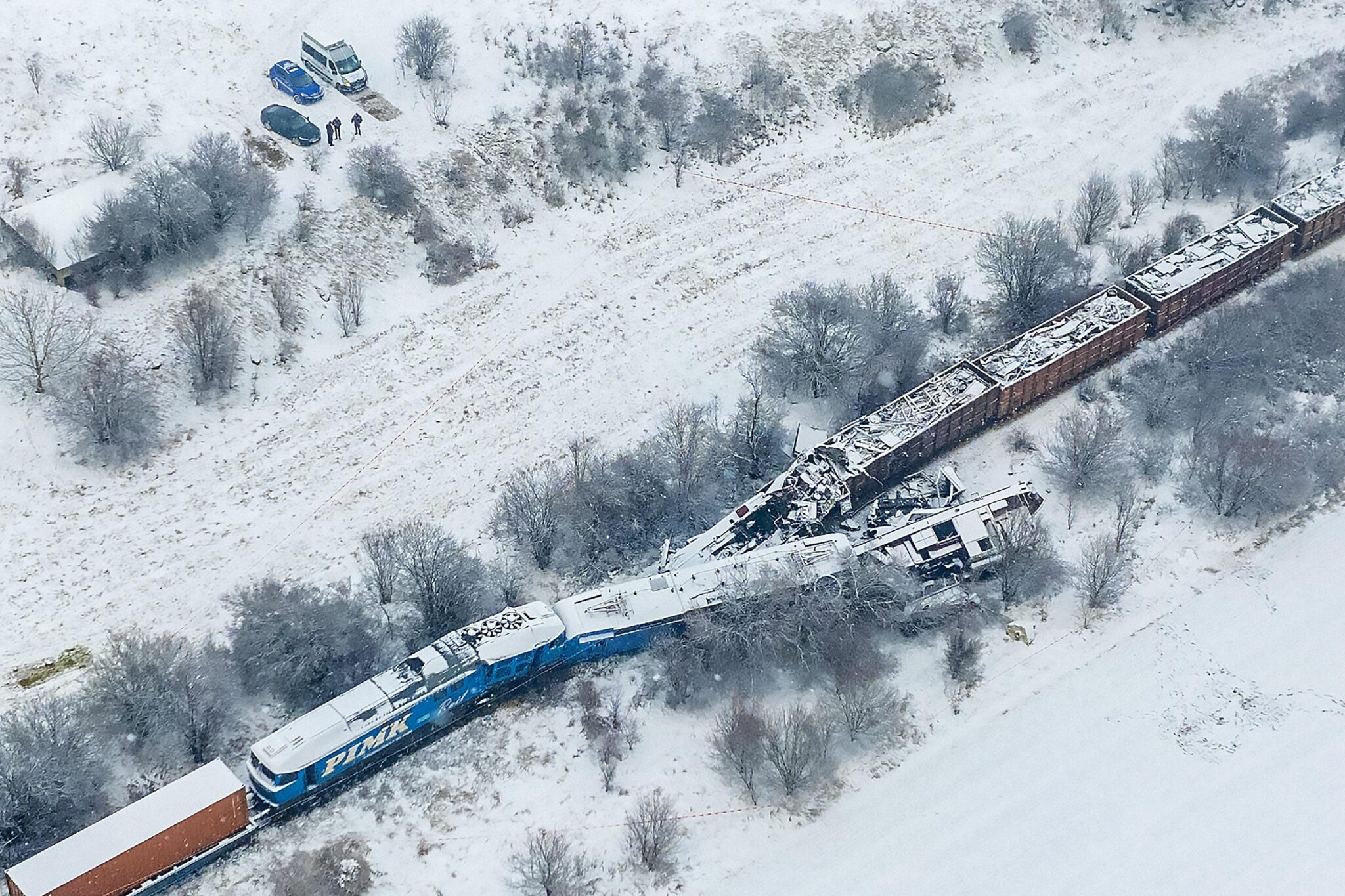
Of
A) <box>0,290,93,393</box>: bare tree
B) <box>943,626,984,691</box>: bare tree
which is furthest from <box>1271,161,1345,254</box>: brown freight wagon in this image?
<box>0,290,93,393</box>: bare tree

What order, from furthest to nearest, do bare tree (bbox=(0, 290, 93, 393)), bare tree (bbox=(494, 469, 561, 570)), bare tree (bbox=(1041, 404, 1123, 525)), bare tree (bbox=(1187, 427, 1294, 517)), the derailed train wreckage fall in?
bare tree (bbox=(1041, 404, 1123, 525)) < bare tree (bbox=(1187, 427, 1294, 517)) < bare tree (bbox=(0, 290, 93, 393)) < bare tree (bbox=(494, 469, 561, 570)) < the derailed train wreckage

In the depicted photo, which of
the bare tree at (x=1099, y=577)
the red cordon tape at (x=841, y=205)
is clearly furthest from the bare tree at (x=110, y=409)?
the bare tree at (x=1099, y=577)

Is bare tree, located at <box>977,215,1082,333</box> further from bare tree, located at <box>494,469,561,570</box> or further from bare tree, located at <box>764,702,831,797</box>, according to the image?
bare tree, located at <box>764,702,831,797</box>

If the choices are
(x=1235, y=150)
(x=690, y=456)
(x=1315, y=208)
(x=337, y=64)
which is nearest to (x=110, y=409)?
(x=690, y=456)

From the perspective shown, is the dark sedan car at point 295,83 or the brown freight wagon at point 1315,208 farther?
the dark sedan car at point 295,83

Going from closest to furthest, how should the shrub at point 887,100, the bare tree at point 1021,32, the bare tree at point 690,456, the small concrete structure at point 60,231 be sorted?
1. the bare tree at point 690,456
2. the small concrete structure at point 60,231
3. the shrub at point 887,100
4. the bare tree at point 1021,32

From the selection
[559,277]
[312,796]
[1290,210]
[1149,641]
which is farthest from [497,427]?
[1290,210]

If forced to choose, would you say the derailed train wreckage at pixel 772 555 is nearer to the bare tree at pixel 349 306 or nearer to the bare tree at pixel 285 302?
the bare tree at pixel 349 306

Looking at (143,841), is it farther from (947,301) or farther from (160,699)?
(947,301)
